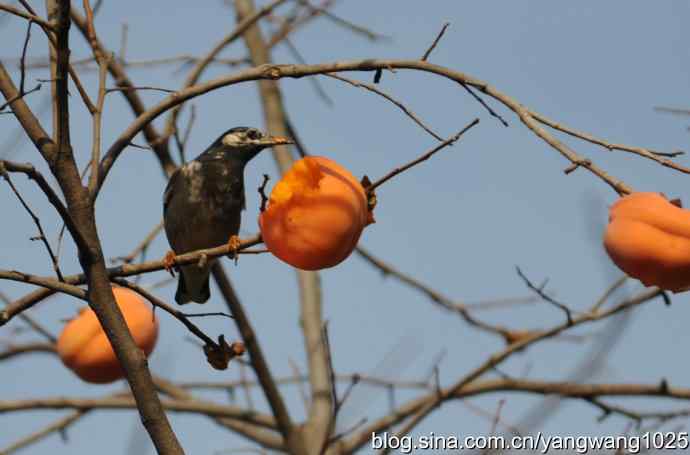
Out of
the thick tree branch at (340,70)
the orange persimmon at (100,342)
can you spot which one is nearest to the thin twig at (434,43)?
the thick tree branch at (340,70)

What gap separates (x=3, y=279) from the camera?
2.79 meters

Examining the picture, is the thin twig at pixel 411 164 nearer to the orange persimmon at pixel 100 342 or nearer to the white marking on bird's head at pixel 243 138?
the orange persimmon at pixel 100 342

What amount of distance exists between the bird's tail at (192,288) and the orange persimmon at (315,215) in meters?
3.18

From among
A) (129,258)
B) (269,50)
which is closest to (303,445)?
(129,258)

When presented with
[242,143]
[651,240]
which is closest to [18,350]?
[242,143]

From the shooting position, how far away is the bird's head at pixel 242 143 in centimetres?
604

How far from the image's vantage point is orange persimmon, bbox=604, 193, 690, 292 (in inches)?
106

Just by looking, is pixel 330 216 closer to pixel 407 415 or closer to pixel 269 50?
pixel 407 415

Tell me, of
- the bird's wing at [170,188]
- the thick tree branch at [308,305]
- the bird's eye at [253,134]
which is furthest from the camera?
the thick tree branch at [308,305]

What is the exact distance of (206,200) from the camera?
5.77 m

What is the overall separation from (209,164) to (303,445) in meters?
1.68

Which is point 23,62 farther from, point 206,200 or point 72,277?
point 206,200

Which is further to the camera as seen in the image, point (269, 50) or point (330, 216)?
point (269, 50)

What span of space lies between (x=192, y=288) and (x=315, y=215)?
343cm
